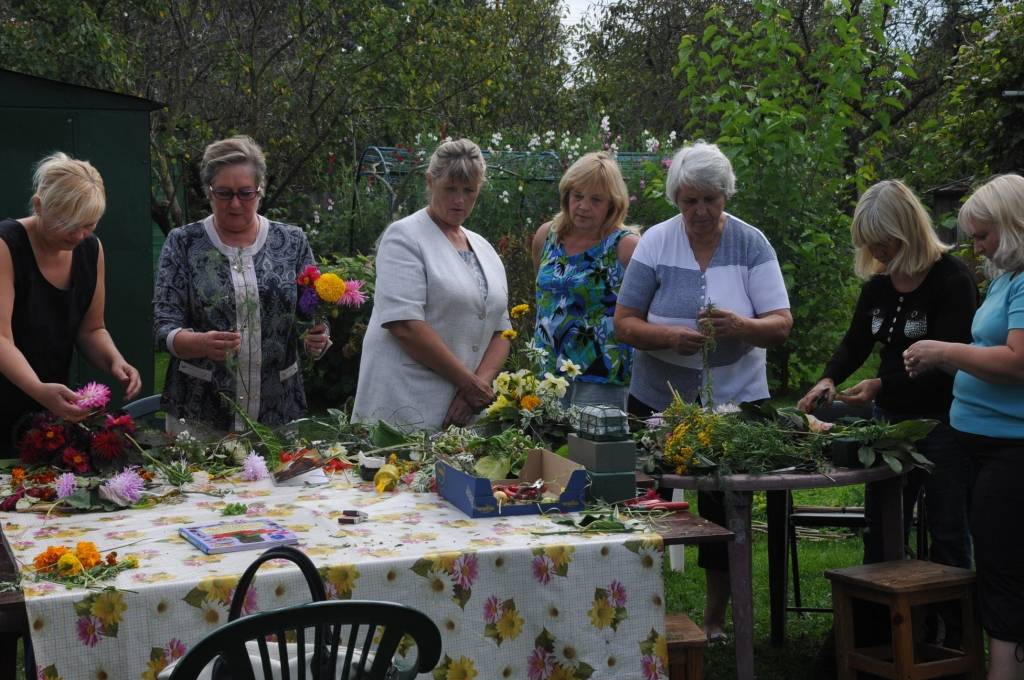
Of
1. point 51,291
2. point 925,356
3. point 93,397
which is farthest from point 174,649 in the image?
point 925,356

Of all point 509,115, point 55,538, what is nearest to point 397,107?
point 509,115

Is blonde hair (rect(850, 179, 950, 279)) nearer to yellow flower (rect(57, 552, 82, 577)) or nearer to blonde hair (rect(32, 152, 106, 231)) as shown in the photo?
blonde hair (rect(32, 152, 106, 231))

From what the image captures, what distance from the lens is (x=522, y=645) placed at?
96.9 inches

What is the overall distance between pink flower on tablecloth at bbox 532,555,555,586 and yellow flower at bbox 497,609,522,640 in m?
0.09

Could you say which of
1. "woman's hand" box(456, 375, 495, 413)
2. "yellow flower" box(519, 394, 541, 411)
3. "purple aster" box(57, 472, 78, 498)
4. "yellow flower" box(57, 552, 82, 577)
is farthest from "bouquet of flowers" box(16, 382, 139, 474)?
"woman's hand" box(456, 375, 495, 413)

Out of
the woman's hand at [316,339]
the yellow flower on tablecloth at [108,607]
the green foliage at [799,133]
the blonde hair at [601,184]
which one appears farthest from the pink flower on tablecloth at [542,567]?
the green foliage at [799,133]

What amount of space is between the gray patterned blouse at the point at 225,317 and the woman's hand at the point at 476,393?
62 cm

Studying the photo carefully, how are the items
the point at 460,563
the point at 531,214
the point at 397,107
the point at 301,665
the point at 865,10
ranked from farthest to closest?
the point at 397,107
the point at 531,214
the point at 865,10
the point at 460,563
the point at 301,665

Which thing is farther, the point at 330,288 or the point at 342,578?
the point at 330,288

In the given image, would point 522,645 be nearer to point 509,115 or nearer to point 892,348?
point 892,348

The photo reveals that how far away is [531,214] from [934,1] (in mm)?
8248

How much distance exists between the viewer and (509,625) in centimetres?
246

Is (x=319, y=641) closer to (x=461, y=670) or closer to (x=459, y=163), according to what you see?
(x=461, y=670)

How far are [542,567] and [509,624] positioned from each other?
150 mm
